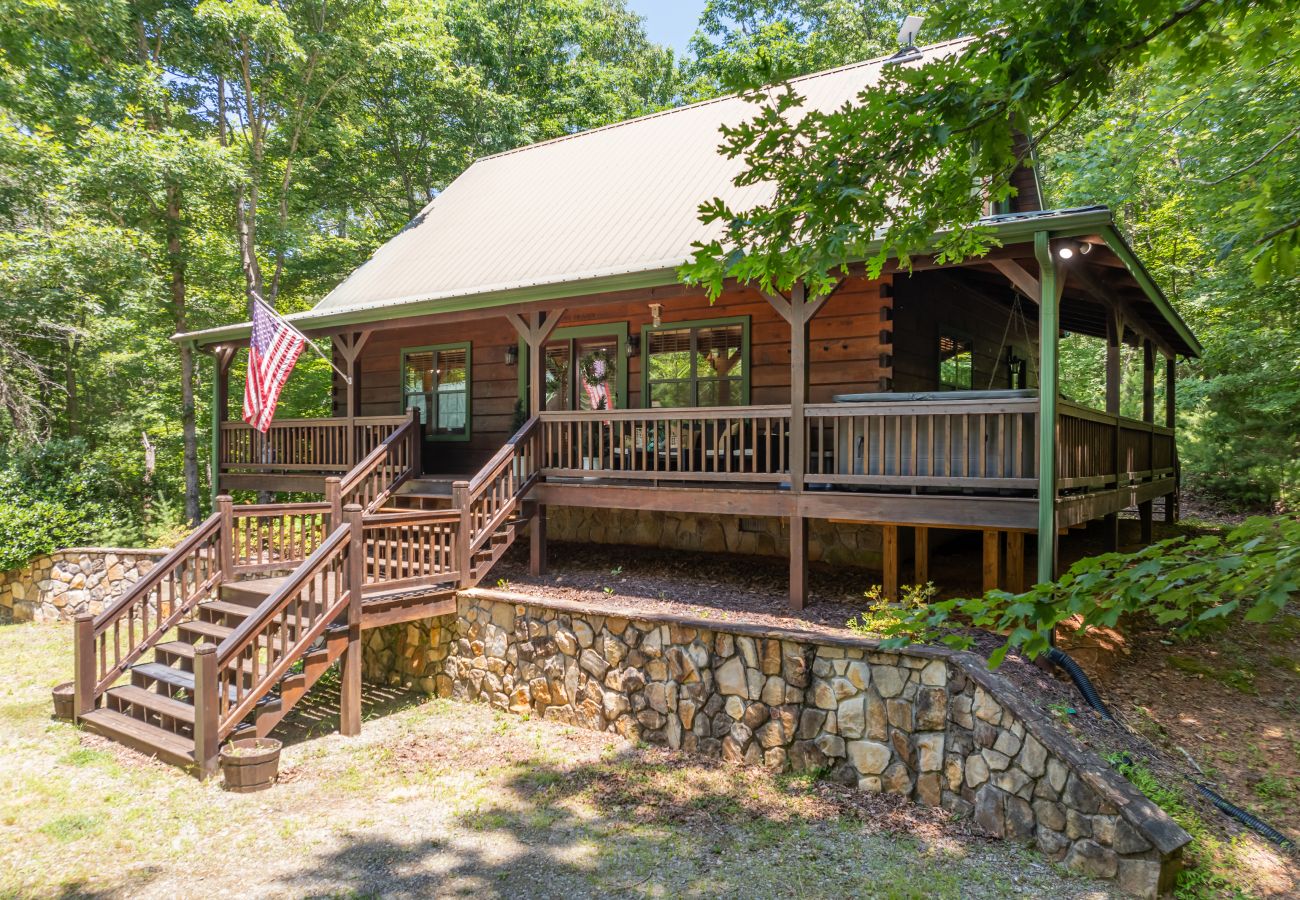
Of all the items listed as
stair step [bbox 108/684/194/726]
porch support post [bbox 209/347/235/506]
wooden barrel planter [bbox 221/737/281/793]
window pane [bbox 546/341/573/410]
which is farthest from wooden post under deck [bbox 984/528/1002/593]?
porch support post [bbox 209/347/235/506]

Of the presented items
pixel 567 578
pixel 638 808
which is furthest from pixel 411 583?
pixel 638 808

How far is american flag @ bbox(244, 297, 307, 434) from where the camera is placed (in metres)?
9.77

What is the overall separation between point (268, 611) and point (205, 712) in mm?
927

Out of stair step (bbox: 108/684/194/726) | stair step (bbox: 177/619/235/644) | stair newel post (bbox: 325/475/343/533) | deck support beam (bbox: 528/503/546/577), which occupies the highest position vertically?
stair newel post (bbox: 325/475/343/533)

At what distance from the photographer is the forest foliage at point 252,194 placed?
13.3 m

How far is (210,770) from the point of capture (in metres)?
6.45

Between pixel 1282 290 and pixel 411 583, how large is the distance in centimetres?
1385

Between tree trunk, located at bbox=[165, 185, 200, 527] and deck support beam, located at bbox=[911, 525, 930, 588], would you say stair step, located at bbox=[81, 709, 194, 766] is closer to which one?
deck support beam, located at bbox=[911, 525, 930, 588]

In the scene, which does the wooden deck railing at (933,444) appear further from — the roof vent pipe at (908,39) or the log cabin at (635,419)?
the roof vent pipe at (908,39)

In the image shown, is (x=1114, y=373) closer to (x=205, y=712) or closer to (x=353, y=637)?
(x=353, y=637)

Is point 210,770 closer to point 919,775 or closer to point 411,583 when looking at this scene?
point 411,583

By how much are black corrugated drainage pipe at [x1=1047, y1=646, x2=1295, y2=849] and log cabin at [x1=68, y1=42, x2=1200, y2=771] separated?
747 millimetres

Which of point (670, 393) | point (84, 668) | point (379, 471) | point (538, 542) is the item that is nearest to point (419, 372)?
point (379, 471)

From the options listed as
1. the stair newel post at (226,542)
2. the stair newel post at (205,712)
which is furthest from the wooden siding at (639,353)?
the stair newel post at (205,712)
